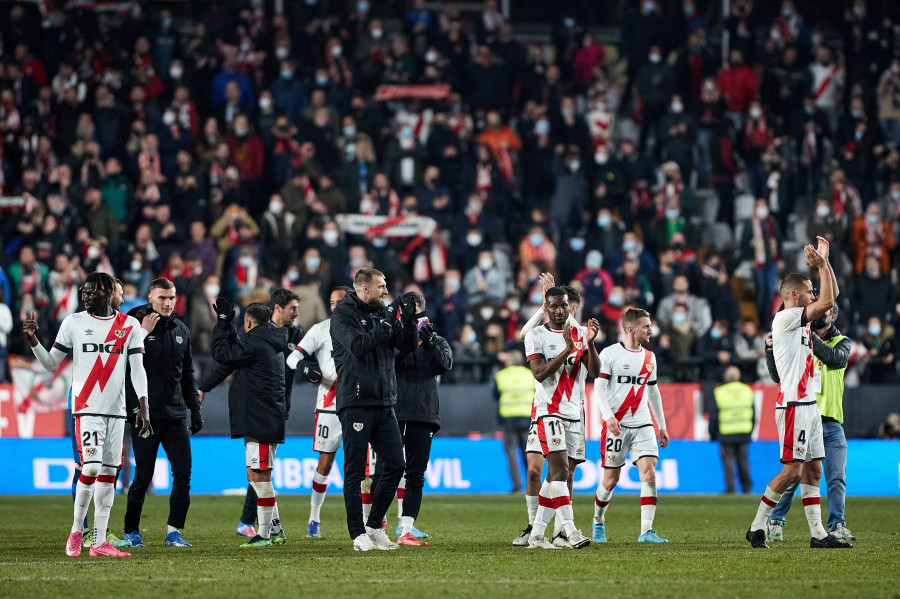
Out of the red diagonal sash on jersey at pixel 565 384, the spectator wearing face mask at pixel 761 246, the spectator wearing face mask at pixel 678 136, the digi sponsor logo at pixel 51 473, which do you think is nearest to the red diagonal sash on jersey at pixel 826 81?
the spectator wearing face mask at pixel 678 136

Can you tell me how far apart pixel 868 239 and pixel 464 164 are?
8115mm

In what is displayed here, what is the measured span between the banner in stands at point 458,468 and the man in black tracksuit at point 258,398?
787 cm

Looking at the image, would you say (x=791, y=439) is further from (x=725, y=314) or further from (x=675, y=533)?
(x=725, y=314)

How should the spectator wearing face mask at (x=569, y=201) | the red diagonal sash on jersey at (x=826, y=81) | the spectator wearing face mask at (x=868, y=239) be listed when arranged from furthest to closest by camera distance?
the red diagonal sash on jersey at (x=826, y=81) → the spectator wearing face mask at (x=868, y=239) → the spectator wearing face mask at (x=569, y=201)

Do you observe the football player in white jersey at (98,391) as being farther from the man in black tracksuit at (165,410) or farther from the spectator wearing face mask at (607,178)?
the spectator wearing face mask at (607,178)

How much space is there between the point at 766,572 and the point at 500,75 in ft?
60.7

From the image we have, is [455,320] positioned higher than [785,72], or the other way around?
[785,72]

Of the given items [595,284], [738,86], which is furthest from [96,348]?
[738,86]

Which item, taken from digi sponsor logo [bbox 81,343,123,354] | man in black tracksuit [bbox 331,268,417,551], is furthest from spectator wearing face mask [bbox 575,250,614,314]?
digi sponsor logo [bbox 81,343,123,354]

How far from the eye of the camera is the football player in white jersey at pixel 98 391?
418 inches

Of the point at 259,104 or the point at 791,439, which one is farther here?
the point at 259,104

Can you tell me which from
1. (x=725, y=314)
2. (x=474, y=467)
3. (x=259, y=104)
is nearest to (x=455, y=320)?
(x=474, y=467)

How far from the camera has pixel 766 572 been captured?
965cm

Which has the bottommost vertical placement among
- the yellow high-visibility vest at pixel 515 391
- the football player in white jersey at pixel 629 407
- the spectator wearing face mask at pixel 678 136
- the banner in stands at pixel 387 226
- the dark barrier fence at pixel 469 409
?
the dark barrier fence at pixel 469 409
